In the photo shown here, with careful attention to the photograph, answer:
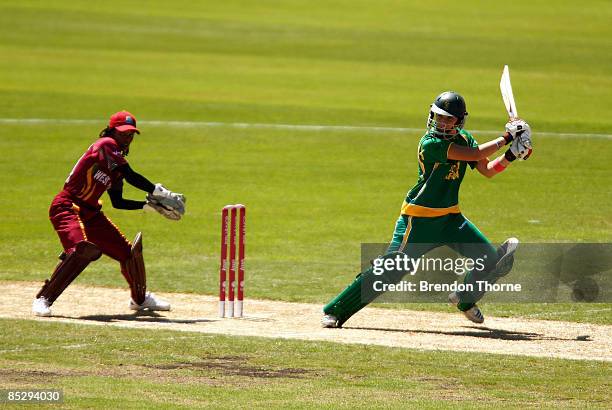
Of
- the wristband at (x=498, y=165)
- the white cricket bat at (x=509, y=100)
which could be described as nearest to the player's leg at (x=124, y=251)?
the wristband at (x=498, y=165)

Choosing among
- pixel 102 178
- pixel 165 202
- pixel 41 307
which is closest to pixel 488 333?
pixel 165 202

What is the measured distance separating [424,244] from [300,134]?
1764 cm

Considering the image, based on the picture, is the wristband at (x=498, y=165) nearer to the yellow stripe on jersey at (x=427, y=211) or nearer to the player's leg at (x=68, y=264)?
the yellow stripe on jersey at (x=427, y=211)

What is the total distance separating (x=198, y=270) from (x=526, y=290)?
4272mm

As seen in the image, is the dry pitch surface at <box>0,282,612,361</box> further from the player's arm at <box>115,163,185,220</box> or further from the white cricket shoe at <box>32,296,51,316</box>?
the player's arm at <box>115,163,185,220</box>

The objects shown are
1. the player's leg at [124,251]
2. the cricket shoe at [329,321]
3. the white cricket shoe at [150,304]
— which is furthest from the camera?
the white cricket shoe at [150,304]

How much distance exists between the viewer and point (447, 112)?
38.1 feet

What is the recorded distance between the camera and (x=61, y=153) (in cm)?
2616

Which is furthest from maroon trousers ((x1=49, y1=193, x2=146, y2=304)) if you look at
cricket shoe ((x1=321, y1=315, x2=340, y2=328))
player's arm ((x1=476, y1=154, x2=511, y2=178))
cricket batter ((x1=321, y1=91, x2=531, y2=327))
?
player's arm ((x1=476, y1=154, x2=511, y2=178))

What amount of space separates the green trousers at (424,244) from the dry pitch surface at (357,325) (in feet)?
0.82

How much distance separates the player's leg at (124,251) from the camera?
1253 centimetres

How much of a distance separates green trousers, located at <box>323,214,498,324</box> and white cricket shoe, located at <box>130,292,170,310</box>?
1931 millimetres

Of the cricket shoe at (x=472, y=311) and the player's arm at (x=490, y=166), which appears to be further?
the cricket shoe at (x=472, y=311)

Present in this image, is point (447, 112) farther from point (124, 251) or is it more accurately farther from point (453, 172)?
point (124, 251)
